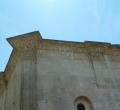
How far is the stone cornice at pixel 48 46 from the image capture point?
14.7 metres

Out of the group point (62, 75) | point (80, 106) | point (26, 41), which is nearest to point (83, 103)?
point (80, 106)

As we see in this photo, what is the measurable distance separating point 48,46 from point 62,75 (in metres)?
1.89

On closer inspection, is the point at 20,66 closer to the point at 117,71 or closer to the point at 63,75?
the point at 63,75

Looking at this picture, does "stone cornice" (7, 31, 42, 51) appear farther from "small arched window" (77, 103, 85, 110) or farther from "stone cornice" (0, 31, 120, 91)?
"small arched window" (77, 103, 85, 110)

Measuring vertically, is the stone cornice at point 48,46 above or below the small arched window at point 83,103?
above

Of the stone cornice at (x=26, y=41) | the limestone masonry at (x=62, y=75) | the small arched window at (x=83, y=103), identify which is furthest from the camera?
the stone cornice at (x=26, y=41)

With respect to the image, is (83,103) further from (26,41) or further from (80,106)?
(26,41)

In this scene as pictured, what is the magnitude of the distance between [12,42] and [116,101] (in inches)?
244

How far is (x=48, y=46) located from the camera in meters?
15.1

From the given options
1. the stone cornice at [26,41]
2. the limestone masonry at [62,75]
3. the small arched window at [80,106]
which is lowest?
the small arched window at [80,106]

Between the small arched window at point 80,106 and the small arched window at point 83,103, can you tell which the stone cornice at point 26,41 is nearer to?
the small arched window at point 83,103

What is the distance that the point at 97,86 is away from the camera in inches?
567

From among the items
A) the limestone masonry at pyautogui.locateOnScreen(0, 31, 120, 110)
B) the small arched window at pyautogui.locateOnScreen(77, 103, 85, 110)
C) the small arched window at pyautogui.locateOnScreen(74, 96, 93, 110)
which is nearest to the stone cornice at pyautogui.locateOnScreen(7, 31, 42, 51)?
the limestone masonry at pyautogui.locateOnScreen(0, 31, 120, 110)

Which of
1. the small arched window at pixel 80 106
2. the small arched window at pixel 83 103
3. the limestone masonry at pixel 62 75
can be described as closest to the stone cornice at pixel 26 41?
the limestone masonry at pixel 62 75
